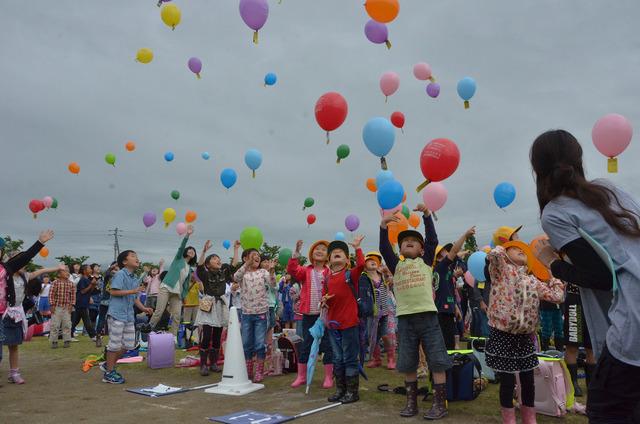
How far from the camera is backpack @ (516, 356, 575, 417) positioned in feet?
16.5

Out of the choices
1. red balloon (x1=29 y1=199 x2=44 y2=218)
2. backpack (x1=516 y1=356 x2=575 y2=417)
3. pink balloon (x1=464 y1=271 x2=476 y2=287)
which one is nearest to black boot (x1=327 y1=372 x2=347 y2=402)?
backpack (x1=516 y1=356 x2=575 y2=417)

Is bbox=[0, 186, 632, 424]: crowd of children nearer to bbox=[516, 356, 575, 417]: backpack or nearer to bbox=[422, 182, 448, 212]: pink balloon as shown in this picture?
bbox=[516, 356, 575, 417]: backpack

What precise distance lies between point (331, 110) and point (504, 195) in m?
5.02

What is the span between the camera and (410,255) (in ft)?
18.1

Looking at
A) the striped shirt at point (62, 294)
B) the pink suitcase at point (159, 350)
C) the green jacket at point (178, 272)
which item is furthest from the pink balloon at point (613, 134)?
the striped shirt at point (62, 294)

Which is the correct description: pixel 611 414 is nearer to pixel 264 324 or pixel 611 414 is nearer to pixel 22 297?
pixel 264 324

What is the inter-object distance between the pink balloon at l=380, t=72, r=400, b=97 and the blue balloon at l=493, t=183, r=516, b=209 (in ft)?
11.1

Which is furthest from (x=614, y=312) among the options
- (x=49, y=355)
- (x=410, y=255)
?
(x=49, y=355)

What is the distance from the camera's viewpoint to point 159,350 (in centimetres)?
834

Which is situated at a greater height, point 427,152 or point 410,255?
point 427,152

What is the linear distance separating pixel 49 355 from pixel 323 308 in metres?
7.37

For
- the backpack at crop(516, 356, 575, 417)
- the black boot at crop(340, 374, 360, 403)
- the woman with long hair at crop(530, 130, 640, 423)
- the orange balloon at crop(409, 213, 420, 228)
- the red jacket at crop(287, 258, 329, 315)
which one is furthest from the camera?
the orange balloon at crop(409, 213, 420, 228)

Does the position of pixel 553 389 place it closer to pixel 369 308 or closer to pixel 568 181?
pixel 369 308

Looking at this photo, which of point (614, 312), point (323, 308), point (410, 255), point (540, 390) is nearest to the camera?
point (614, 312)
